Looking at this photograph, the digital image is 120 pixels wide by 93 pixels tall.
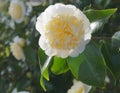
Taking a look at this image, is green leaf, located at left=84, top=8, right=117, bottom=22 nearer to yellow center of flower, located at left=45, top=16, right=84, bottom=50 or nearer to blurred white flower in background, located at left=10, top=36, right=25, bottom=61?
yellow center of flower, located at left=45, top=16, right=84, bottom=50

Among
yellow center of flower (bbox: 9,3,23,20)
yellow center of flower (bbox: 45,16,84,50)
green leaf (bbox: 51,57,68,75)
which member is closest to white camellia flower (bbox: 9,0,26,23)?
yellow center of flower (bbox: 9,3,23,20)

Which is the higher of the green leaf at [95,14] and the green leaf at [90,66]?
the green leaf at [95,14]

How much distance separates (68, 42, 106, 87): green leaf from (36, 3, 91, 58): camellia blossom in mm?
45

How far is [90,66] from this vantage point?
42.2 inches

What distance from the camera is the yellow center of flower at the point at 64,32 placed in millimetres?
1008

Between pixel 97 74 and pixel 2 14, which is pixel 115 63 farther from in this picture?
pixel 2 14

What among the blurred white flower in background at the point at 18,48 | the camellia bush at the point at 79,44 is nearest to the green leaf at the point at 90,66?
the camellia bush at the point at 79,44

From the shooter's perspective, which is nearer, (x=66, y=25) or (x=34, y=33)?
(x=66, y=25)

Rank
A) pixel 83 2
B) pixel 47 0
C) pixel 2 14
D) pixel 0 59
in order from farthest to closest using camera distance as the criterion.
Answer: pixel 2 14 → pixel 0 59 → pixel 47 0 → pixel 83 2

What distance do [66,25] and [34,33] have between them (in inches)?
30.6

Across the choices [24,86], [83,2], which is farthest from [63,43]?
[24,86]

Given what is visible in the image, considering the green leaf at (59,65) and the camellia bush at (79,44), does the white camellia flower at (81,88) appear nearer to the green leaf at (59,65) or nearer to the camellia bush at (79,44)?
the camellia bush at (79,44)

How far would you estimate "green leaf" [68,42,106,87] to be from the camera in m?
1.06

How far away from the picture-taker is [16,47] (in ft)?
6.53
